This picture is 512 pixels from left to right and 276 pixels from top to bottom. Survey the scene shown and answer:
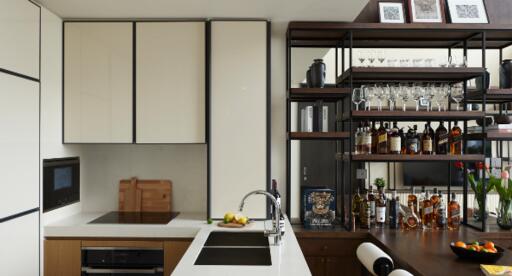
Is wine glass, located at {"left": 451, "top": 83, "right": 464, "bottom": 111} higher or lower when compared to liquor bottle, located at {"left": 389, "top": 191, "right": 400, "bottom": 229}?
higher

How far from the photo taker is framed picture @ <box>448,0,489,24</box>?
3.50 metres

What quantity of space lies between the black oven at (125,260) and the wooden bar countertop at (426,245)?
980 millimetres

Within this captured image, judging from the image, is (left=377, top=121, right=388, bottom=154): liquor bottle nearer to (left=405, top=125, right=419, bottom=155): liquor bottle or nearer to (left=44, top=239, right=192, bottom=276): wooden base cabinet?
(left=405, top=125, right=419, bottom=155): liquor bottle

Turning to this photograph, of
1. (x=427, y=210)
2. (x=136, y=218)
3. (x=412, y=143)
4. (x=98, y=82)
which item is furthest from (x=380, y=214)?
(x=98, y=82)

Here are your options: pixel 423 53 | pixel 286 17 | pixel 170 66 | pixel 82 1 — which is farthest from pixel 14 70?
pixel 423 53

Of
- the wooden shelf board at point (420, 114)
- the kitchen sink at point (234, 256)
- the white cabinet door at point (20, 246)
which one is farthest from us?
the wooden shelf board at point (420, 114)

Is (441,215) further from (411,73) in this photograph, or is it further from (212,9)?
(212,9)

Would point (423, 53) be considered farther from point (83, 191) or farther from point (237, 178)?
point (83, 191)

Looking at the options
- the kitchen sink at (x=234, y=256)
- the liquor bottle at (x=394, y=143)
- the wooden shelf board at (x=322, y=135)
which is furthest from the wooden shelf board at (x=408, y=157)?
the kitchen sink at (x=234, y=256)

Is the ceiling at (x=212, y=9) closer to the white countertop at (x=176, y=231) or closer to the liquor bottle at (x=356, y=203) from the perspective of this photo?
the liquor bottle at (x=356, y=203)

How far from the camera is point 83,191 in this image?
3.83 metres

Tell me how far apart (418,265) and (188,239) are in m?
1.53

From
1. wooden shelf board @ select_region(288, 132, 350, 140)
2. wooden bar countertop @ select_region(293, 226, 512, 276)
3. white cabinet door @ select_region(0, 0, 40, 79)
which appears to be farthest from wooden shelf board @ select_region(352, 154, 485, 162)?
white cabinet door @ select_region(0, 0, 40, 79)

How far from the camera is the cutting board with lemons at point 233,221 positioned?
10.5 ft
